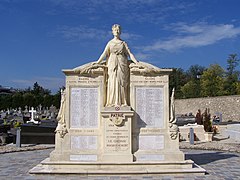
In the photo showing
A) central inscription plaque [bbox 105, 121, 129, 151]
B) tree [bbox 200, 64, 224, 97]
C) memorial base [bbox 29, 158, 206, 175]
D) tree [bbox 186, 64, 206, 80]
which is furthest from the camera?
tree [bbox 186, 64, 206, 80]

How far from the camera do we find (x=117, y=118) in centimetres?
903

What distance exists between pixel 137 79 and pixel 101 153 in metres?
2.52

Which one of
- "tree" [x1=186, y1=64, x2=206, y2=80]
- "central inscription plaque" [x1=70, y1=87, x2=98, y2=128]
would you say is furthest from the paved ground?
"tree" [x1=186, y1=64, x2=206, y2=80]

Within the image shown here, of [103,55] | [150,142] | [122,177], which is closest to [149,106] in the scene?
[150,142]

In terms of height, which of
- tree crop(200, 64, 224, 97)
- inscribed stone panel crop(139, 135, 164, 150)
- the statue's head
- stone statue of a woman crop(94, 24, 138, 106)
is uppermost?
tree crop(200, 64, 224, 97)

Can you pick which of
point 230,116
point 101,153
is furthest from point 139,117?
point 230,116

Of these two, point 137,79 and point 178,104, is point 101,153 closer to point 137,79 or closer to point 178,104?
point 137,79

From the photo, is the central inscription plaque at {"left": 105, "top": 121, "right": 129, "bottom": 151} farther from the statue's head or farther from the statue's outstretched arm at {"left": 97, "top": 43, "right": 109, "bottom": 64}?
the statue's head

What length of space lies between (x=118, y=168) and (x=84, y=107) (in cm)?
211

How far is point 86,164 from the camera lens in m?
8.82

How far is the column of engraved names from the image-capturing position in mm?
9383

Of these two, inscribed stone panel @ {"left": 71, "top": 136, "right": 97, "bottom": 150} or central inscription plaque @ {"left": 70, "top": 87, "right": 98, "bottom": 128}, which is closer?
inscribed stone panel @ {"left": 71, "top": 136, "right": 97, "bottom": 150}

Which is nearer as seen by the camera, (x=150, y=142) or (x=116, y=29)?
(x=150, y=142)

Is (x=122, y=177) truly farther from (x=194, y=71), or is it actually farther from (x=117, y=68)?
(x=194, y=71)
